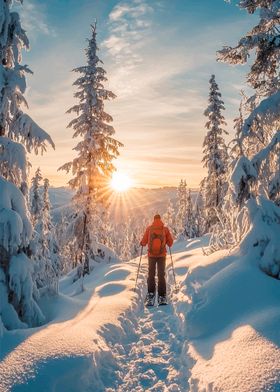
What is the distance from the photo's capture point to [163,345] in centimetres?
667

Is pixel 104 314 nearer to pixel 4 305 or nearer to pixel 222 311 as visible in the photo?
pixel 4 305

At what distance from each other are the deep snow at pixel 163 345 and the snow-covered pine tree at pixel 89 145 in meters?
12.3

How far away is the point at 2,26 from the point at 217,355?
8351mm

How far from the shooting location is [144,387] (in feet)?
16.4

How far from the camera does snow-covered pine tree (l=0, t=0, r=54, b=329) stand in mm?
6801

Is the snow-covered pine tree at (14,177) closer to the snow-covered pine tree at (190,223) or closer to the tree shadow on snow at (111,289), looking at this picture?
the tree shadow on snow at (111,289)

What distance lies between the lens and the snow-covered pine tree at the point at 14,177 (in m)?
6.80

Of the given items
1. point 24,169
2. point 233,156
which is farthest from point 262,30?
point 24,169

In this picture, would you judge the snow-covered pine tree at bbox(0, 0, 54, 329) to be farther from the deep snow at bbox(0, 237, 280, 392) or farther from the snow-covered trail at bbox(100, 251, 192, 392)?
the snow-covered trail at bbox(100, 251, 192, 392)

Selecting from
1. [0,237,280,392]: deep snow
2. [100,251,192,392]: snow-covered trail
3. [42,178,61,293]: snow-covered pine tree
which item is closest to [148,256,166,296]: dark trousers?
[0,237,280,392]: deep snow

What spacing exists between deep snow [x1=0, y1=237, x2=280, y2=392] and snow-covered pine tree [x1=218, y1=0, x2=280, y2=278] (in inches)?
40.7

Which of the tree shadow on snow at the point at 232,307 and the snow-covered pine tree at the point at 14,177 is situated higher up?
the snow-covered pine tree at the point at 14,177

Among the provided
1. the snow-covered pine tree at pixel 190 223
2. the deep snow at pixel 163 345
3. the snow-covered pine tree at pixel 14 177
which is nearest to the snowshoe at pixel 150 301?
the deep snow at pixel 163 345

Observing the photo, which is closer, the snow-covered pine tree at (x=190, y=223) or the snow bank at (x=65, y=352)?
the snow bank at (x=65, y=352)
